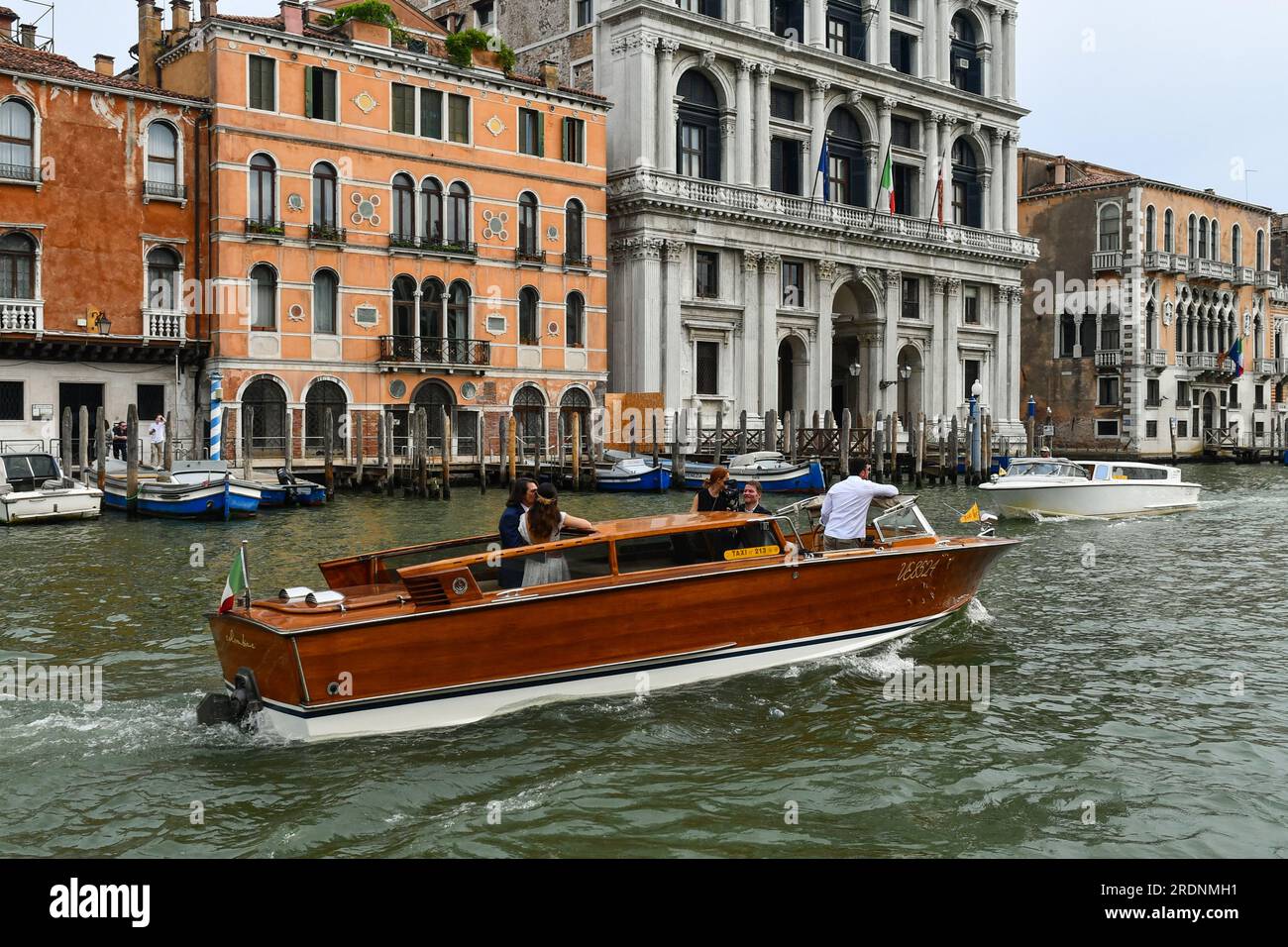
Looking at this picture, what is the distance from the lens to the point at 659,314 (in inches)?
1507

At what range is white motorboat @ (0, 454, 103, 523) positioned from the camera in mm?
21141

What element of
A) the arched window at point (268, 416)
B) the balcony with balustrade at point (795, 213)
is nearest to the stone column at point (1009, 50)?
the balcony with balustrade at point (795, 213)

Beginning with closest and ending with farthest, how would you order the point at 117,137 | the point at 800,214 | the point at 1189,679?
the point at 1189,679, the point at 117,137, the point at 800,214

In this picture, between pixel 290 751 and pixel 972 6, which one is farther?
pixel 972 6

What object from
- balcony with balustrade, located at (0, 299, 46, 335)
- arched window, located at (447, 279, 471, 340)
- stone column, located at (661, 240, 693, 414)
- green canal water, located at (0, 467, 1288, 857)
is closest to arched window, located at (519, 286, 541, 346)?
arched window, located at (447, 279, 471, 340)

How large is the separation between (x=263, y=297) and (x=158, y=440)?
4.45 m

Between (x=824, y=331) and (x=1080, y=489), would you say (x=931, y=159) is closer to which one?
(x=824, y=331)

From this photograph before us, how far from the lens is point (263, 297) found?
30.1 m

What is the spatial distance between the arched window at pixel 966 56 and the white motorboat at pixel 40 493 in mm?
37682

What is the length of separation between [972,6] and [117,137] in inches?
1332

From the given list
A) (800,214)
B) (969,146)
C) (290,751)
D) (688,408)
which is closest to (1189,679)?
(290,751)

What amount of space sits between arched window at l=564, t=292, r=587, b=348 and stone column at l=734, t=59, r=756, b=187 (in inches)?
301

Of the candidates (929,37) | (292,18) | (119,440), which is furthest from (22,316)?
(929,37)

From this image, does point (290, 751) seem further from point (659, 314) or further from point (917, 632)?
point (659, 314)
